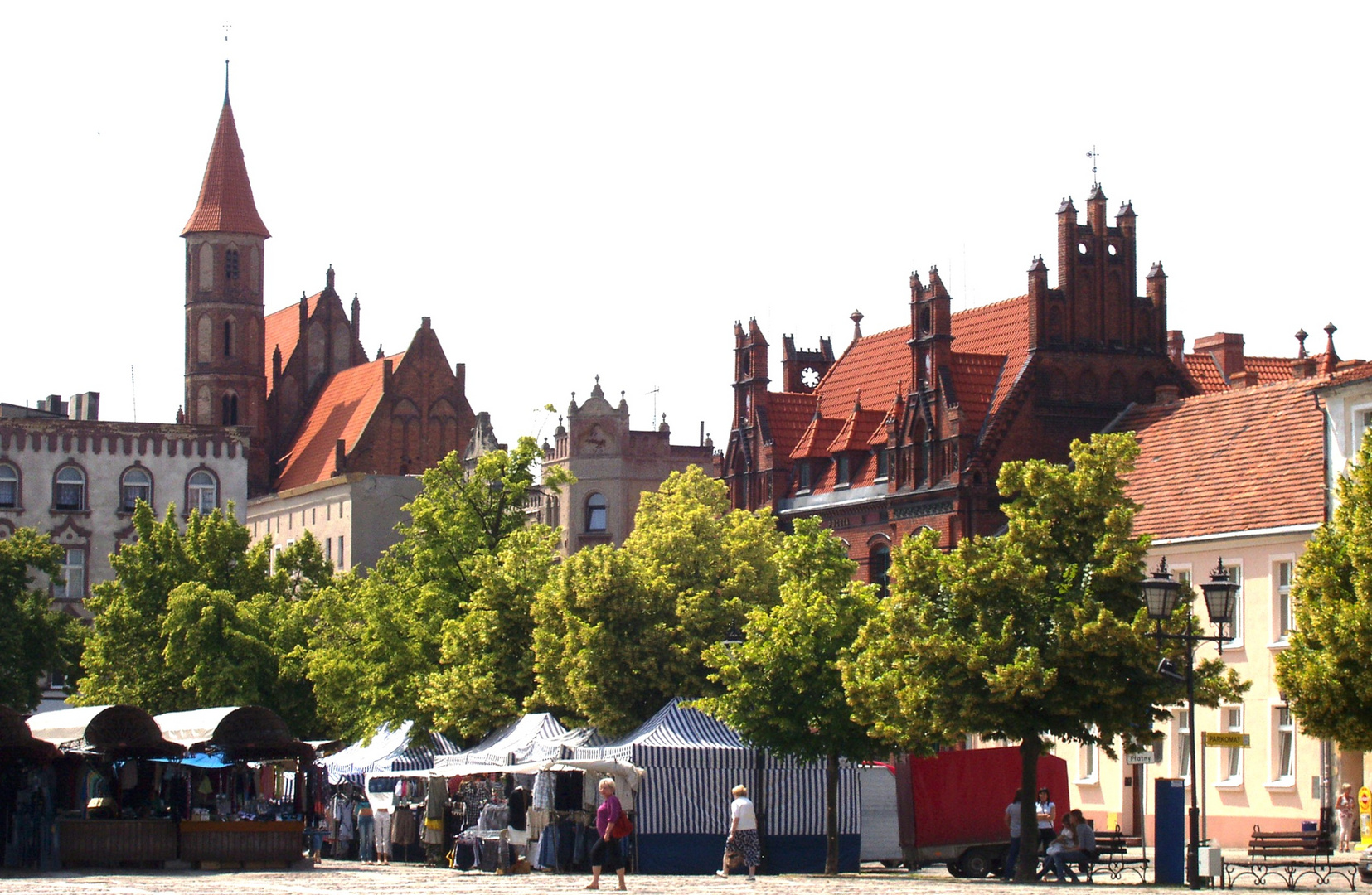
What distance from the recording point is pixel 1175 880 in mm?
32875

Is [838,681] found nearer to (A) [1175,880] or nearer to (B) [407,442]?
(A) [1175,880]

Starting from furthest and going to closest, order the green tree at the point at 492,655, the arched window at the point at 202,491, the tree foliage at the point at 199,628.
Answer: the arched window at the point at 202,491 < the tree foliage at the point at 199,628 < the green tree at the point at 492,655

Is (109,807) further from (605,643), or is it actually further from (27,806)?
(605,643)

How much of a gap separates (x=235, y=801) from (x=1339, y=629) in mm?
21561

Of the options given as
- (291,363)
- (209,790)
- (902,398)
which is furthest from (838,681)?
(291,363)

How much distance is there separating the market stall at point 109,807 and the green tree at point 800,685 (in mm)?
9252

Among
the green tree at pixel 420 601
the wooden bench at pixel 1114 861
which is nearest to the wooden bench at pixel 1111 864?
the wooden bench at pixel 1114 861

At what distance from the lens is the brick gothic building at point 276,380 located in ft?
355

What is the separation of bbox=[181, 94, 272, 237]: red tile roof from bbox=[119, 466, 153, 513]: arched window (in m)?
24.0

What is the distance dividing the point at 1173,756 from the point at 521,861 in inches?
666

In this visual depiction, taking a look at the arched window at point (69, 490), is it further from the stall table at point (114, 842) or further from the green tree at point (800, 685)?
the green tree at point (800, 685)

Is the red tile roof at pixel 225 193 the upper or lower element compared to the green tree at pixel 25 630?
upper

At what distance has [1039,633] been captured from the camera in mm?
34438

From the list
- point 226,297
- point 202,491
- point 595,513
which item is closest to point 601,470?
point 595,513
